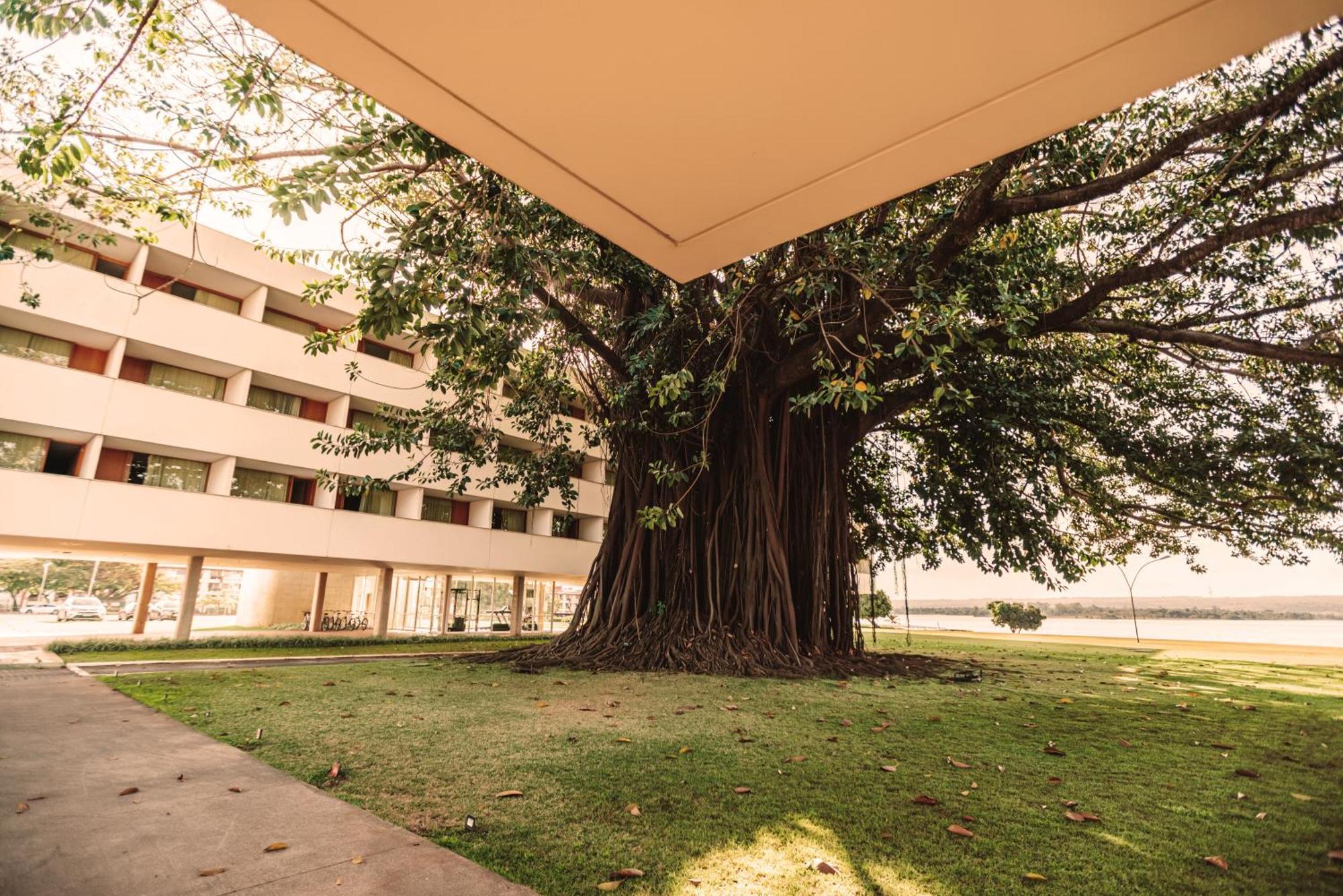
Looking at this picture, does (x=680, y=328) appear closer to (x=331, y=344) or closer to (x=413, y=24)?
(x=331, y=344)

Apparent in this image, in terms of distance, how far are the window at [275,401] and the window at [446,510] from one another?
3.48 meters

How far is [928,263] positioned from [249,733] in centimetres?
555

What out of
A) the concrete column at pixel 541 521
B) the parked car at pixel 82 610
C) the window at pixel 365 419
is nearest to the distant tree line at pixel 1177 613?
the concrete column at pixel 541 521

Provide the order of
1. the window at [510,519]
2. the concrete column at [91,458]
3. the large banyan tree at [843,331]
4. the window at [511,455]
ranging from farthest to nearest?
the window at [510,519], the concrete column at [91,458], the window at [511,455], the large banyan tree at [843,331]

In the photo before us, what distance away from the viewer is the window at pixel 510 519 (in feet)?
58.0

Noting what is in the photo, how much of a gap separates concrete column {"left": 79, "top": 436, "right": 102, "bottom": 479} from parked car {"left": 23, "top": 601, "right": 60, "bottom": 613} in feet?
96.9

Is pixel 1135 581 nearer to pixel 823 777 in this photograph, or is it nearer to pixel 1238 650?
pixel 823 777

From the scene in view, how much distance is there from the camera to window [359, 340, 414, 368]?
15061 millimetres

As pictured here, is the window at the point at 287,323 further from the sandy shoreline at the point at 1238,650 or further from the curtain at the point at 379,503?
the sandy shoreline at the point at 1238,650

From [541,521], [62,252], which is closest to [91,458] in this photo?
[62,252]

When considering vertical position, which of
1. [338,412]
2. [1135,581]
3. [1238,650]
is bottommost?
[1238,650]

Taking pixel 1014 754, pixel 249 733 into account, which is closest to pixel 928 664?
pixel 1014 754

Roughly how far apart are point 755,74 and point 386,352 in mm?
15668

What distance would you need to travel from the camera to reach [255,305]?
1261cm
